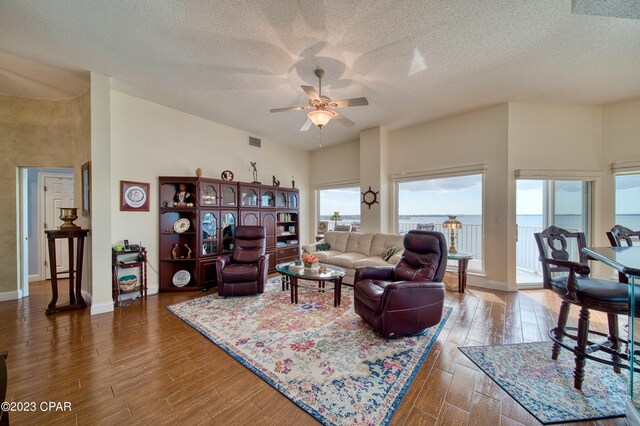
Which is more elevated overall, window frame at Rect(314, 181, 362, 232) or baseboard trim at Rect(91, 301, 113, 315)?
window frame at Rect(314, 181, 362, 232)

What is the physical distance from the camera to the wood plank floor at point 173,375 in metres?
1.62

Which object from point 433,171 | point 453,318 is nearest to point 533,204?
point 433,171

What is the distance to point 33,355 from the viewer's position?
2.29 meters

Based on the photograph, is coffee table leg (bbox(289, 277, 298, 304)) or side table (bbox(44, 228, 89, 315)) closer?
side table (bbox(44, 228, 89, 315))

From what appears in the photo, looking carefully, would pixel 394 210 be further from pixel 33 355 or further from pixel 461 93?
pixel 33 355

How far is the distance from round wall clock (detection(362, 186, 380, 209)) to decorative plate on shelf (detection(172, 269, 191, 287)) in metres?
3.86

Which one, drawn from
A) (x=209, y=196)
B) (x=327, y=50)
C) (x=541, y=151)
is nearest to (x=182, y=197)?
(x=209, y=196)

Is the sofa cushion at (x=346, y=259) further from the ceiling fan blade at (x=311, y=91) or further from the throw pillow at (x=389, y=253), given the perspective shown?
the ceiling fan blade at (x=311, y=91)

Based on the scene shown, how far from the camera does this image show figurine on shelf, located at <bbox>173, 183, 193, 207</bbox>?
4.35m

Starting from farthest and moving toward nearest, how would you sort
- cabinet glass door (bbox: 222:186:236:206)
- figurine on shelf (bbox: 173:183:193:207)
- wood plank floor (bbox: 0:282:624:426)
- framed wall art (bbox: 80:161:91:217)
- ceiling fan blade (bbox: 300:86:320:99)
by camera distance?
cabinet glass door (bbox: 222:186:236:206)
figurine on shelf (bbox: 173:183:193:207)
framed wall art (bbox: 80:161:91:217)
ceiling fan blade (bbox: 300:86:320:99)
wood plank floor (bbox: 0:282:624:426)

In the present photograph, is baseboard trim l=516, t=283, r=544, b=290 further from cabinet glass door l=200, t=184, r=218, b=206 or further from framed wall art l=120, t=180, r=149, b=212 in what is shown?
framed wall art l=120, t=180, r=149, b=212

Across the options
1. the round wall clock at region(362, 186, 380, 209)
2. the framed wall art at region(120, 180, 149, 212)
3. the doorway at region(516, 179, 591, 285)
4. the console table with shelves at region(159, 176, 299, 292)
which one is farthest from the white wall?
the doorway at region(516, 179, 591, 285)

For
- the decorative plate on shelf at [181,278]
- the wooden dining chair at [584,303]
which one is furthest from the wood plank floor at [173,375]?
the decorative plate on shelf at [181,278]

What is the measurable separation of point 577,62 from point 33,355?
22.1 feet
